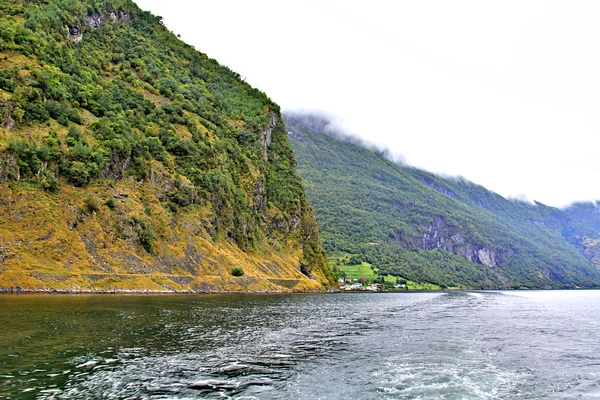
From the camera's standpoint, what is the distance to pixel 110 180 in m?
122

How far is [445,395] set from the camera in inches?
1069

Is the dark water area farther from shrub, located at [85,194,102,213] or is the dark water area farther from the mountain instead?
shrub, located at [85,194,102,213]

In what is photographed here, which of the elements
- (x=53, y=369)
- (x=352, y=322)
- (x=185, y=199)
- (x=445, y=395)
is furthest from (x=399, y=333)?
(x=185, y=199)

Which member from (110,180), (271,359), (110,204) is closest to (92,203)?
(110,204)

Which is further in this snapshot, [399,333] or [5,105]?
[5,105]

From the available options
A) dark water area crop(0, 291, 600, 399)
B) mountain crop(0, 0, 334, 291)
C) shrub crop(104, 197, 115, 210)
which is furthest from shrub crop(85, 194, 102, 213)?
dark water area crop(0, 291, 600, 399)

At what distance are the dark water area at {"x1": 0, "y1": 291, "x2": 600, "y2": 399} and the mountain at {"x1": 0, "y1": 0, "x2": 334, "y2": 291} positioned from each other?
130ft

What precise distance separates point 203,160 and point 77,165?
56540 millimetres

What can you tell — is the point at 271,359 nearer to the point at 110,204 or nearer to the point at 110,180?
the point at 110,204

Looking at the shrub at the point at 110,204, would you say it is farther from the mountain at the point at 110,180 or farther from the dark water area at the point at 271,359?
the dark water area at the point at 271,359

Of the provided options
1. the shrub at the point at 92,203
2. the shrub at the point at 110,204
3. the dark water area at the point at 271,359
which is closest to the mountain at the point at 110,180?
the shrub at the point at 92,203

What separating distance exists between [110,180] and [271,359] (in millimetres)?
99871

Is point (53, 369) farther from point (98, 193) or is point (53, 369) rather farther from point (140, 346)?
point (98, 193)

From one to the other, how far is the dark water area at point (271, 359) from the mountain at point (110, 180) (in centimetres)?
3957
